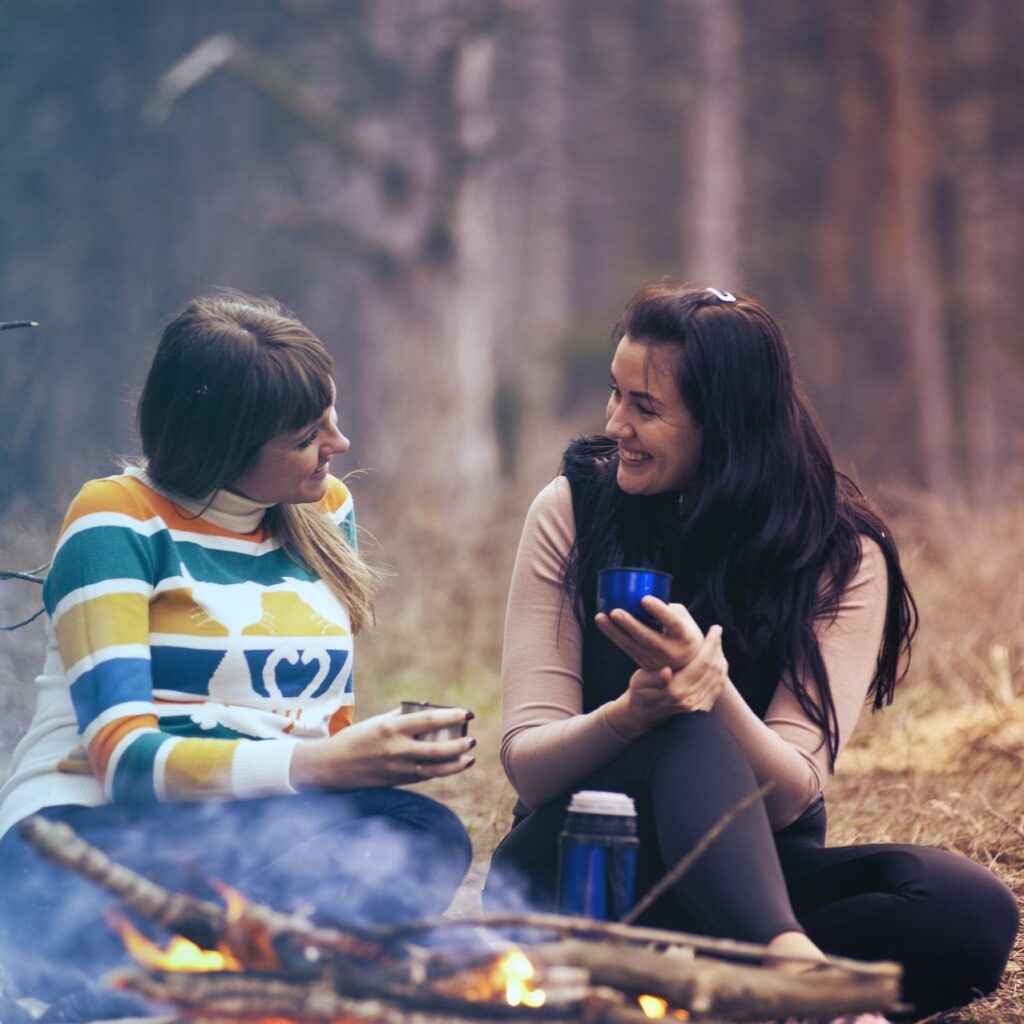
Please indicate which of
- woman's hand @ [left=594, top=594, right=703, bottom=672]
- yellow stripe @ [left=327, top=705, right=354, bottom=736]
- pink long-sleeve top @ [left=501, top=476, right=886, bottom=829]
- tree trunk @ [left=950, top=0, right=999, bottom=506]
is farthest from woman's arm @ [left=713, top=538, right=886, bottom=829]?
tree trunk @ [left=950, top=0, right=999, bottom=506]

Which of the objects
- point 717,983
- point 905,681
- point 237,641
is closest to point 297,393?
point 237,641

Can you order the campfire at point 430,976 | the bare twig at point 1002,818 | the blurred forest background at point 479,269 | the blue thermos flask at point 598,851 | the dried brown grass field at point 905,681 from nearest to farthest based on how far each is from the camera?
1. the campfire at point 430,976
2. the blue thermos flask at point 598,851
3. the bare twig at point 1002,818
4. the dried brown grass field at point 905,681
5. the blurred forest background at point 479,269

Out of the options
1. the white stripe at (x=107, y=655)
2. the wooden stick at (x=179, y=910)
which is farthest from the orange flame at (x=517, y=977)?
the white stripe at (x=107, y=655)

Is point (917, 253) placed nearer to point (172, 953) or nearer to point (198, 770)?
point (198, 770)

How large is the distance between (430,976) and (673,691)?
630 millimetres

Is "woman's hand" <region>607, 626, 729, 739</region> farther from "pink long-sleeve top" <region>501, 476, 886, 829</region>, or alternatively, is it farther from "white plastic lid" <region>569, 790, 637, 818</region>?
"white plastic lid" <region>569, 790, 637, 818</region>

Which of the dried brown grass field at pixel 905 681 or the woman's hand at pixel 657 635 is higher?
the woman's hand at pixel 657 635

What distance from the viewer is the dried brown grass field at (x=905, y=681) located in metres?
3.65

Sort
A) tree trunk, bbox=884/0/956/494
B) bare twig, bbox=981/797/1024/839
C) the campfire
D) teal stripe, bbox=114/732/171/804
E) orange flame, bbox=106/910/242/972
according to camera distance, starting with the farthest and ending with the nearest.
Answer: tree trunk, bbox=884/0/956/494 → bare twig, bbox=981/797/1024/839 → teal stripe, bbox=114/732/171/804 → orange flame, bbox=106/910/242/972 → the campfire

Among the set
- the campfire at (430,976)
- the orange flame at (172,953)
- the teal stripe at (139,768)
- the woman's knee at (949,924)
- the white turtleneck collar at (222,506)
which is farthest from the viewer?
the white turtleneck collar at (222,506)

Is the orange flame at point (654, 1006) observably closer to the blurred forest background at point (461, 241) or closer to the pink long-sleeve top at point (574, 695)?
the pink long-sleeve top at point (574, 695)

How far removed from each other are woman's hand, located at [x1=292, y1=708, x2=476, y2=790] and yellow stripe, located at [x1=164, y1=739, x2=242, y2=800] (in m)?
0.11

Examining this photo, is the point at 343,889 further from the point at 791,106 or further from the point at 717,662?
the point at 791,106

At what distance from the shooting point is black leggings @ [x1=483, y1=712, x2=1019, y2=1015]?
2111 millimetres
